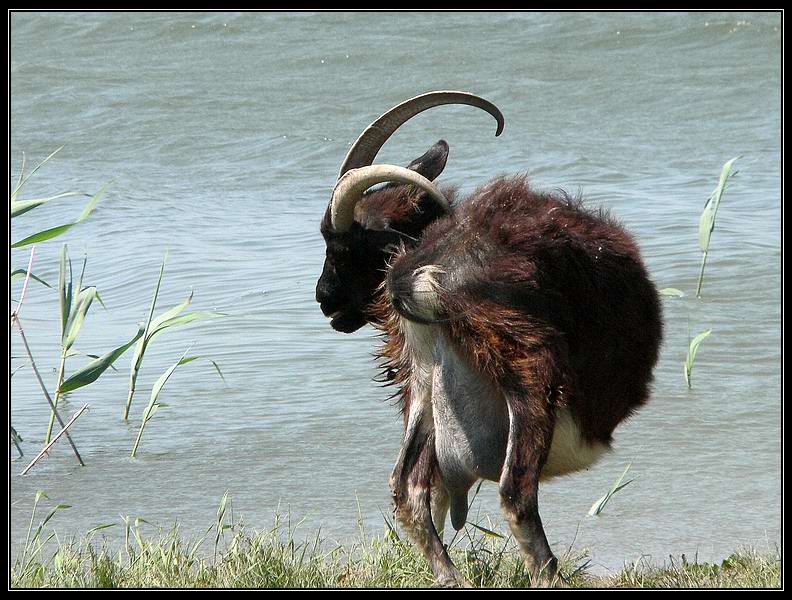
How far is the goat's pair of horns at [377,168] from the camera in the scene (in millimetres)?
3969

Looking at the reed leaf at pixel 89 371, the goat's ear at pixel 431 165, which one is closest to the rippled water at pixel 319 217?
the reed leaf at pixel 89 371

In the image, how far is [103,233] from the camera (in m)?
9.91

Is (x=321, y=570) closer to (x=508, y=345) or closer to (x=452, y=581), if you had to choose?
(x=452, y=581)

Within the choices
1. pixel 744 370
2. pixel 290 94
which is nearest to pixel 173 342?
pixel 744 370

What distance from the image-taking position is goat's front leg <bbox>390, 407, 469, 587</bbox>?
162 inches

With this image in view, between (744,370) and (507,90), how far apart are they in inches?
300

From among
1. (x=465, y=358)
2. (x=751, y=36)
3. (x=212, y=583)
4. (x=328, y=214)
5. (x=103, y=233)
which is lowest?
(x=751, y=36)

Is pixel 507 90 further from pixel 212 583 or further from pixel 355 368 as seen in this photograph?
pixel 212 583

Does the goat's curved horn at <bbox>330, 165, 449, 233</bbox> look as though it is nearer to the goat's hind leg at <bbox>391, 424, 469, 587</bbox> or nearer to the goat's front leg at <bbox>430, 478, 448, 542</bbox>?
the goat's hind leg at <bbox>391, 424, 469, 587</bbox>

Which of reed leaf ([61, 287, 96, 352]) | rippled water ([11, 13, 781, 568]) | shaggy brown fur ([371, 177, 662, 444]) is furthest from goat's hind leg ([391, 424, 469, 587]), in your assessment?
reed leaf ([61, 287, 96, 352])

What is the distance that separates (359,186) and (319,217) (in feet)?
20.6

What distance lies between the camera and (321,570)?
404 cm

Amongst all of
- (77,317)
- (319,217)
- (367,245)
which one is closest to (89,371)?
(77,317)

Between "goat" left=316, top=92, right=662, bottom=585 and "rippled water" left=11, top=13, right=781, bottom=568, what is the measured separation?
0.93 metres
